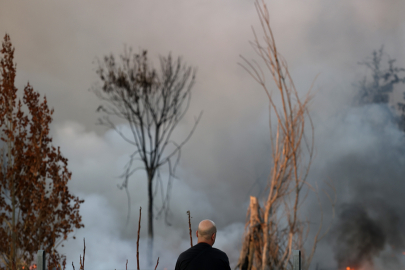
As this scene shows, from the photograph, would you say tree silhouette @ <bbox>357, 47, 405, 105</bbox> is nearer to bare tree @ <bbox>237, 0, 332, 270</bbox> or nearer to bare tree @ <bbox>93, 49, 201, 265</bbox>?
bare tree @ <bbox>237, 0, 332, 270</bbox>

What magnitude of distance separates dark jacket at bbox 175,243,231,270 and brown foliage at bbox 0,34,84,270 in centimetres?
236

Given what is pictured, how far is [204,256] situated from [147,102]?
289 centimetres

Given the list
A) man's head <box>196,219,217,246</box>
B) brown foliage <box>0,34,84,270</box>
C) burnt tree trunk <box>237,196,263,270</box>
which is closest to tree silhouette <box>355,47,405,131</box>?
burnt tree trunk <box>237,196,263,270</box>

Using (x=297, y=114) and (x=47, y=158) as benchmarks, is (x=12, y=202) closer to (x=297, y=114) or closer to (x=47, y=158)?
(x=47, y=158)

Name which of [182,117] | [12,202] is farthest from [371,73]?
[12,202]

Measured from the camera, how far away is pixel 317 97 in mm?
3719

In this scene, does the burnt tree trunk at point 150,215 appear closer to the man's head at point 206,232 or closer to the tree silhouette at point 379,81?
the tree silhouette at point 379,81

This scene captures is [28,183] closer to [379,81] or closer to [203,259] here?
[203,259]

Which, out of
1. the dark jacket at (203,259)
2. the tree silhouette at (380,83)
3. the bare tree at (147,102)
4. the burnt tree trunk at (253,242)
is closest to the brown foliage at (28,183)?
the bare tree at (147,102)

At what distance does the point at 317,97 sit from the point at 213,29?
1396mm

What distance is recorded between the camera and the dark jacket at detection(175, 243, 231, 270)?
1438 mm

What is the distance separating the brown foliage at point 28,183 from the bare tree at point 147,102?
27.3 inches

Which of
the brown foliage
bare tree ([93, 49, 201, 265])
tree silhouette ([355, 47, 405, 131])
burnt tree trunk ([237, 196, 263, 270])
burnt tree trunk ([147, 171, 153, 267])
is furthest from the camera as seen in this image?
bare tree ([93, 49, 201, 265])

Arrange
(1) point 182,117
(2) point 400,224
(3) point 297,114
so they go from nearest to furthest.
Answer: (3) point 297,114 → (2) point 400,224 → (1) point 182,117
